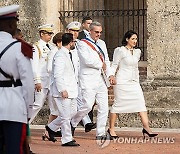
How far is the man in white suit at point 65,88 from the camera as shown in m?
10.9

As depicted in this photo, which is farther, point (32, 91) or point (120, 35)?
point (120, 35)

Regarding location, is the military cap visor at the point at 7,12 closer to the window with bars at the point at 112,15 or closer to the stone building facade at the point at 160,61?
the stone building facade at the point at 160,61

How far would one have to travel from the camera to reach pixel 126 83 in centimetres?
1224

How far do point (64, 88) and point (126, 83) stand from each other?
1633 millimetres

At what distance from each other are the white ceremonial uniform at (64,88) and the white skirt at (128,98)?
1.30m

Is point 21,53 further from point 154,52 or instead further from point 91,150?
point 154,52

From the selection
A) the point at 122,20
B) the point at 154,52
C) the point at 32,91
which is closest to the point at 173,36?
the point at 154,52

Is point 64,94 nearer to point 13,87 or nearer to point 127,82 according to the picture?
point 127,82

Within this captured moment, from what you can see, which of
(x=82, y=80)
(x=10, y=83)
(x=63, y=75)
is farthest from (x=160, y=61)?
(x=10, y=83)

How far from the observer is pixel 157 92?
14273mm

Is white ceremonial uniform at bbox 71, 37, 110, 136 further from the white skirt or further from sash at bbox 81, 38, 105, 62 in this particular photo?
the white skirt

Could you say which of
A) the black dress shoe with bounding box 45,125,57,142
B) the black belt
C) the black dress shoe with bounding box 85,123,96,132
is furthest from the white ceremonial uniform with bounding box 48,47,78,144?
the black belt

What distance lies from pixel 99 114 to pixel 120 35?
24.8 ft

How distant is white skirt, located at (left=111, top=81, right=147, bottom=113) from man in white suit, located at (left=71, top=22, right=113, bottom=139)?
67cm
